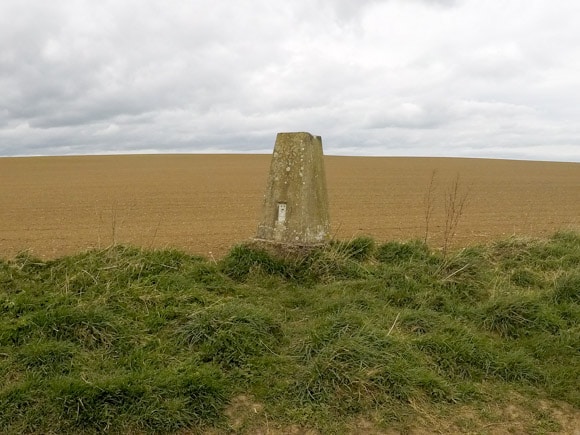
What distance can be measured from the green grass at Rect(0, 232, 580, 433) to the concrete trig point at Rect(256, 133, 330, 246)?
361 millimetres

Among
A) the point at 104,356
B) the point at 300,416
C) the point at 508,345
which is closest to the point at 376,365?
the point at 300,416

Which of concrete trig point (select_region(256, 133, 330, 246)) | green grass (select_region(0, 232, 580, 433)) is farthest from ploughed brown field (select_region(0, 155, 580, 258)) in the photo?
green grass (select_region(0, 232, 580, 433))

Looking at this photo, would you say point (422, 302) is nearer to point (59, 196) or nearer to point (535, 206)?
point (535, 206)

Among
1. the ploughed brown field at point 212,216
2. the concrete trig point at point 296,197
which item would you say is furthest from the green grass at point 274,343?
the ploughed brown field at point 212,216

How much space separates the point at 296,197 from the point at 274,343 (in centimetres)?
279

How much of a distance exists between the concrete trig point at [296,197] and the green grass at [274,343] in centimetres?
36

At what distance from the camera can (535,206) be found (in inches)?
681

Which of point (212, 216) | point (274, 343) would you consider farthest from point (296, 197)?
point (212, 216)

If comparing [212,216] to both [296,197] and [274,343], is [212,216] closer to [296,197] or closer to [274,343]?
[296,197]

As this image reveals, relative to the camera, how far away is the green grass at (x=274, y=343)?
373cm

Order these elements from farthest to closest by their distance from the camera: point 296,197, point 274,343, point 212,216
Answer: point 212,216 → point 296,197 → point 274,343

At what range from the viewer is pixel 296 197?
7070 millimetres

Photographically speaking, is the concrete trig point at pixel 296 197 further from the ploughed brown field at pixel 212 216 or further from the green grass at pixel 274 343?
the ploughed brown field at pixel 212 216

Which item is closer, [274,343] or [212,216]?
[274,343]
